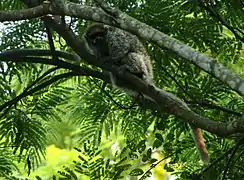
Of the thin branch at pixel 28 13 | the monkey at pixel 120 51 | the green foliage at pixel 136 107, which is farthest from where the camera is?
the monkey at pixel 120 51

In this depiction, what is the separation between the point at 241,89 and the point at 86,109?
1.90 m

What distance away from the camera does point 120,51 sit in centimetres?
415

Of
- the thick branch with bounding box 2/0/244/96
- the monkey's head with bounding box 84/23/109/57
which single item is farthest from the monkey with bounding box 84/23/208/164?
the thick branch with bounding box 2/0/244/96

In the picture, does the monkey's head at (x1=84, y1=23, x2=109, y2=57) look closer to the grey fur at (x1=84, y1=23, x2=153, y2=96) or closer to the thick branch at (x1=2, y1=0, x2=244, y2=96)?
the grey fur at (x1=84, y1=23, x2=153, y2=96)

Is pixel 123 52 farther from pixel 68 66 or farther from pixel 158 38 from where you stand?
pixel 158 38

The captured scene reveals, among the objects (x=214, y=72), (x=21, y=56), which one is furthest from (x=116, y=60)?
(x=214, y=72)

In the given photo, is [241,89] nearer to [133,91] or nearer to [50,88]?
[133,91]

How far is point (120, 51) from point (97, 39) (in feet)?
0.71

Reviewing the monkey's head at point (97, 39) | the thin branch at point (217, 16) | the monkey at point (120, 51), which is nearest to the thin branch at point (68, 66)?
the monkey at point (120, 51)

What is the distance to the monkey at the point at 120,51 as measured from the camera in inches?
153

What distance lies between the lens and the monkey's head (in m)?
4.22

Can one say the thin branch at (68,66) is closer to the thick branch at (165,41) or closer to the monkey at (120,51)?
the thick branch at (165,41)

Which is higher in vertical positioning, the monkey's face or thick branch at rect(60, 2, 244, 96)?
the monkey's face

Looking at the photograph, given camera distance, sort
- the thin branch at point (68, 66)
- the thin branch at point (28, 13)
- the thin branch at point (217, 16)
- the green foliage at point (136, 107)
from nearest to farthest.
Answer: the thin branch at point (28, 13) → the thin branch at point (217, 16) → the thin branch at point (68, 66) → the green foliage at point (136, 107)
